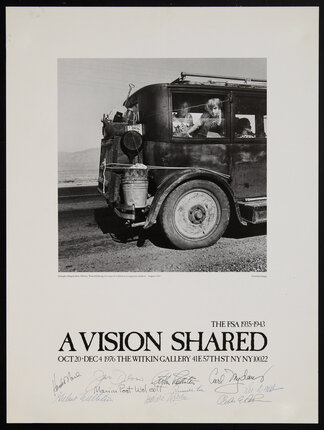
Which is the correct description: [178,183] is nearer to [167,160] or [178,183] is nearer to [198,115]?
[167,160]

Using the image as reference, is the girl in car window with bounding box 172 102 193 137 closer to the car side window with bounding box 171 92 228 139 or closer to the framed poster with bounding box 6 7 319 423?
the car side window with bounding box 171 92 228 139

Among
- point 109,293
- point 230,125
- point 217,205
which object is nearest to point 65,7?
point 230,125

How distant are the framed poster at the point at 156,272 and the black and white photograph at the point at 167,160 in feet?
0.07

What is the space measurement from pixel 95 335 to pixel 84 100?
159 cm

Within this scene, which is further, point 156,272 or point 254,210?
point 254,210

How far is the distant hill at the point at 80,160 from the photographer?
223 centimetres

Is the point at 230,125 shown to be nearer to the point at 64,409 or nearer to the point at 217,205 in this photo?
the point at 217,205

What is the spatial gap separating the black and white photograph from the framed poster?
22 millimetres

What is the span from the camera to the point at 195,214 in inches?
98.1

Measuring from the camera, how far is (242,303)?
2154mm

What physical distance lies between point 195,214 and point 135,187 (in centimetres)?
50
